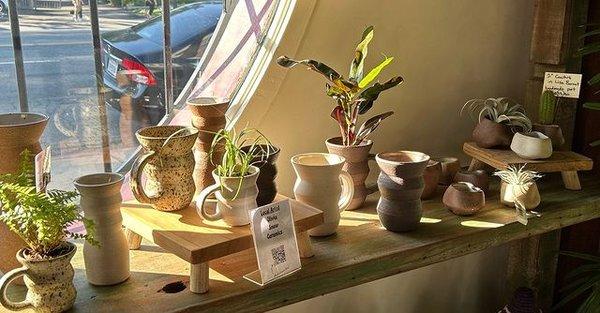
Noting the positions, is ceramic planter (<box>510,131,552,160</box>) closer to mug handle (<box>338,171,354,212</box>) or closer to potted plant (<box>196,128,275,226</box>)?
mug handle (<box>338,171,354,212</box>)

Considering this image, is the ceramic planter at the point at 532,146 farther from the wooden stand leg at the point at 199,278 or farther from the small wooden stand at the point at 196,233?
the wooden stand leg at the point at 199,278

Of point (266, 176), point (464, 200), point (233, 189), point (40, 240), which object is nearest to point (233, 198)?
point (233, 189)

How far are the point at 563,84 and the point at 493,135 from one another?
274mm

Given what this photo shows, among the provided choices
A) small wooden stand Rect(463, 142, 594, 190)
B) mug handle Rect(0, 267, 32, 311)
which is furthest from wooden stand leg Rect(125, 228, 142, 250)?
small wooden stand Rect(463, 142, 594, 190)

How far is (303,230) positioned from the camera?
4.20 ft

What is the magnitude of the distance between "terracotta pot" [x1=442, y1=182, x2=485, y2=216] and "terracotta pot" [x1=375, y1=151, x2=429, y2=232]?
147mm

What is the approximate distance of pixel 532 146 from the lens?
5.54 ft

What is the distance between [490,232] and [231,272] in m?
0.65

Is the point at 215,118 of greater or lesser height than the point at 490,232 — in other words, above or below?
above

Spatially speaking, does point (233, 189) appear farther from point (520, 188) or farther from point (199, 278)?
point (520, 188)

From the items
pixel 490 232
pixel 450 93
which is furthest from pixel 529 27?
pixel 490 232

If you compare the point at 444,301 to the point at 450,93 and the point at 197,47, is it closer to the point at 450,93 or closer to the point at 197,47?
the point at 450,93

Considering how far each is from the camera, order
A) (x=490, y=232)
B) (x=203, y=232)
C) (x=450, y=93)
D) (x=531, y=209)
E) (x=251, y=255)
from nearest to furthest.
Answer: (x=203, y=232) < (x=251, y=255) < (x=490, y=232) < (x=531, y=209) < (x=450, y=93)

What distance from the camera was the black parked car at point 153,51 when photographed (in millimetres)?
1526
